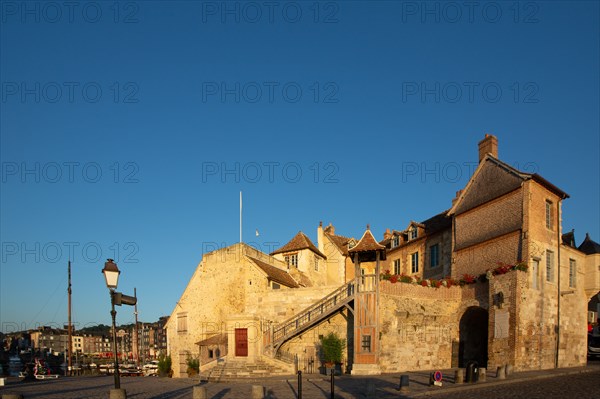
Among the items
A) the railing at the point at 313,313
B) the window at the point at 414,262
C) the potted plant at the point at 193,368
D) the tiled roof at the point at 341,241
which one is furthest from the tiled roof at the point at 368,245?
the tiled roof at the point at 341,241

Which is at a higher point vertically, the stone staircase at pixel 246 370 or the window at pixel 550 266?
the window at pixel 550 266

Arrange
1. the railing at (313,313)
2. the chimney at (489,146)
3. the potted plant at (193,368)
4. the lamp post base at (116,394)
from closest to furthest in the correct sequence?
the lamp post base at (116,394)
the railing at (313,313)
the chimney at (489,146)
the potted plant at (193,368)

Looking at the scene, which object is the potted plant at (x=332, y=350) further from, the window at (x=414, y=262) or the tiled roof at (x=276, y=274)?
the window at (x=414, y=262)

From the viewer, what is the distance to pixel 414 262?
130 ft

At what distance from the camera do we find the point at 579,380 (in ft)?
69.7

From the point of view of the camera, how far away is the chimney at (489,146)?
33.2 meters

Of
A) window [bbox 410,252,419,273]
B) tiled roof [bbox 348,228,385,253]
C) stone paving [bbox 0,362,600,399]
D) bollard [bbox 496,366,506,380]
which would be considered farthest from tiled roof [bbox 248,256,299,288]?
bollard [bbox 496,366,506,380]

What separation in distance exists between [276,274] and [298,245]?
20.6 feet

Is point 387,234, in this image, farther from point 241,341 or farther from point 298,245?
point 241,341

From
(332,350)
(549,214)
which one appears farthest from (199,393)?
(549,214)

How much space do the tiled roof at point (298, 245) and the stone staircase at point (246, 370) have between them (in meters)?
16.1

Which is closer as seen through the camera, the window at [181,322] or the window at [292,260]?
the window at [181,322]

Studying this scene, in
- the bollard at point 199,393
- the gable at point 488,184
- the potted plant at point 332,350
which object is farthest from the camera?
the gable at point 488,184

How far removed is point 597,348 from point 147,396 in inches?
1367
